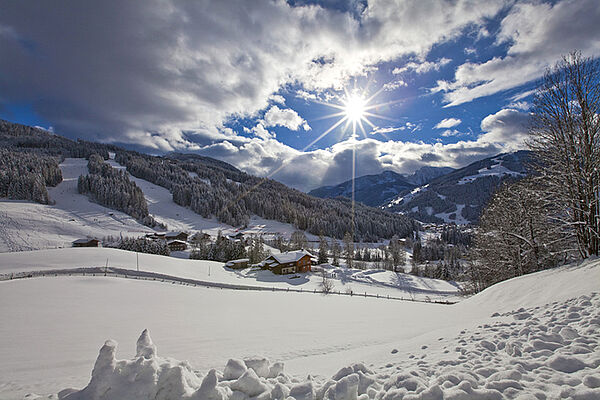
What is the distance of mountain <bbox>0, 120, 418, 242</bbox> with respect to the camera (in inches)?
4242

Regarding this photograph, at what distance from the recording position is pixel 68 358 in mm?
9609

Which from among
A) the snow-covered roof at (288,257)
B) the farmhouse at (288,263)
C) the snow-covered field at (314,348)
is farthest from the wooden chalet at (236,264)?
the snow-covered field at (314,348)

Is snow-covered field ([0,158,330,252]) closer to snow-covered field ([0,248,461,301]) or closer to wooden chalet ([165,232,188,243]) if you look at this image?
wooden chalet ([165,232,188,243])

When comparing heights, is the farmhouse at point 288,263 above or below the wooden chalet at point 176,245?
below

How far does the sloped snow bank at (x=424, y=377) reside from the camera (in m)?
3.34

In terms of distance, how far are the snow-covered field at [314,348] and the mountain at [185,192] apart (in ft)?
370

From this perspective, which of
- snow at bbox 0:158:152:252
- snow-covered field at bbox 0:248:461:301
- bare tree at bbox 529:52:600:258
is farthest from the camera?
snow at bbox 0:158:152:252

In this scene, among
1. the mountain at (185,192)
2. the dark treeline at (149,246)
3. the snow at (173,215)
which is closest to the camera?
the dark treeline at (149,246)

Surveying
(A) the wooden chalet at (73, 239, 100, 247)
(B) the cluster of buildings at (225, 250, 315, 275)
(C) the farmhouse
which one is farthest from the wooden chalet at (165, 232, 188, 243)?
(C) the farmhouse

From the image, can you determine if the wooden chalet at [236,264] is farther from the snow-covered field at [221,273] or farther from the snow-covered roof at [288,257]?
the snow-covered roof at [288,257]

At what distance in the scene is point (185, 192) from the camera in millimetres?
144875

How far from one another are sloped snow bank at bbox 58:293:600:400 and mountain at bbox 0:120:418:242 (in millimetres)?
122130

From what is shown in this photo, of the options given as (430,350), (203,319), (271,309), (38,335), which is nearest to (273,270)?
(271,309)

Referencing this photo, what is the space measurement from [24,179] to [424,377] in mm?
143447
